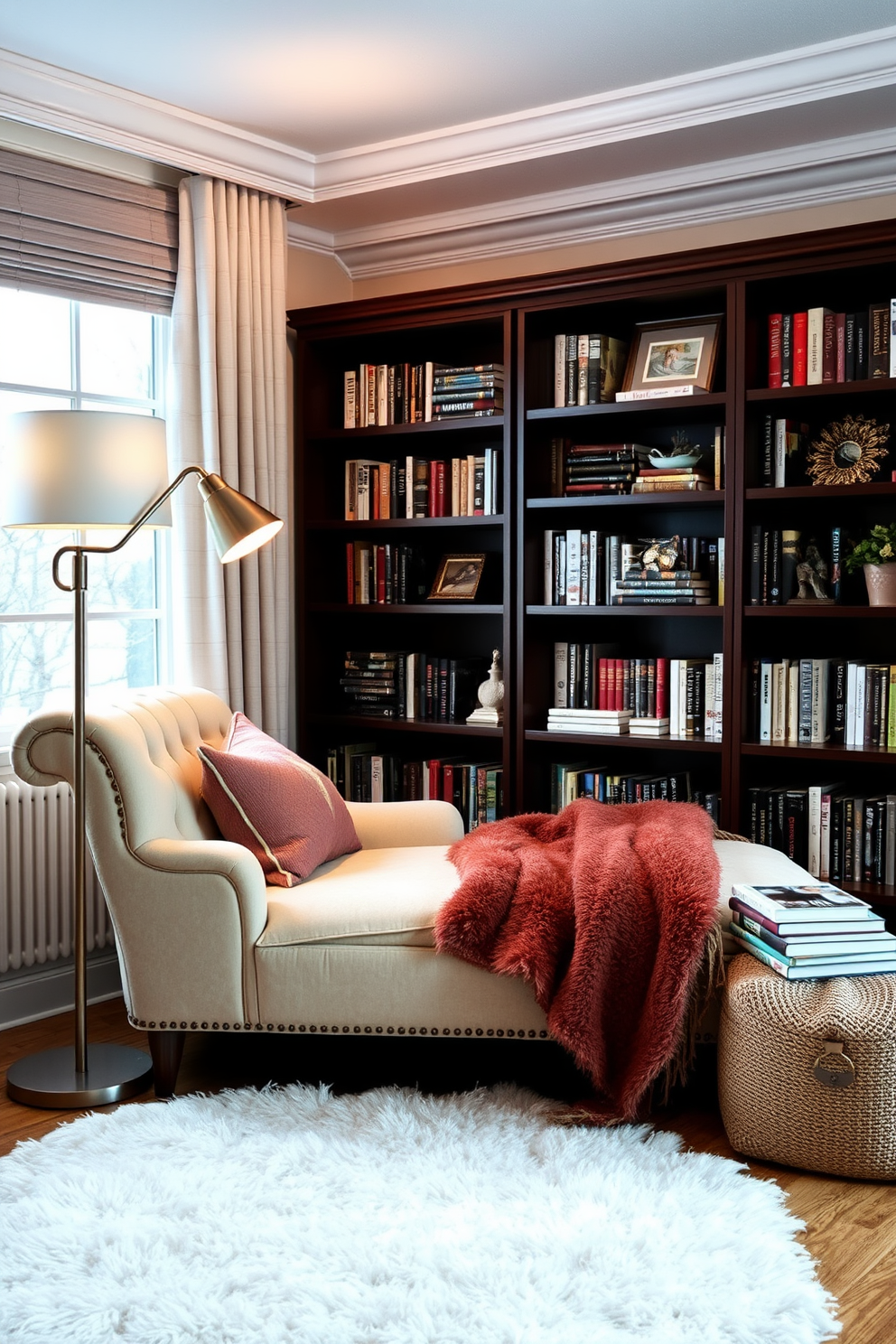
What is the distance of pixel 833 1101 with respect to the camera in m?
2.29

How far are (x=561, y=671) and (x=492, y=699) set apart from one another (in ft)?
0.77

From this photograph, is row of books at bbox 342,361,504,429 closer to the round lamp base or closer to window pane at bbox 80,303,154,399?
window pane at bbox 80,303,154,399

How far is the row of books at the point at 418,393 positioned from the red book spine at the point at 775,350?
831 mm

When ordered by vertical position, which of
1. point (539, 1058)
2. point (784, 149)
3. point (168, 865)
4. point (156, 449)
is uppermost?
point (784, 149)

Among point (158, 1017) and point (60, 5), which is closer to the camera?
point (158, 1017)

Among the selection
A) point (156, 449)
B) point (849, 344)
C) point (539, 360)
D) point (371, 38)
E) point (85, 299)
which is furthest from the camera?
point (539, 360)

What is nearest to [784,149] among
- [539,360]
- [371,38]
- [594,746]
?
[539,360]

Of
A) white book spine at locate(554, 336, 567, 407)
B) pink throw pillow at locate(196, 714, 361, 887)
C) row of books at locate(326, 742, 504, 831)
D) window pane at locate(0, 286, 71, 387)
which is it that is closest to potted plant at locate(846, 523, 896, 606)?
white book spine at locate(554, 336, 567, 407)

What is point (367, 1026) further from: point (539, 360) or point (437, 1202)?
point (539, 360)

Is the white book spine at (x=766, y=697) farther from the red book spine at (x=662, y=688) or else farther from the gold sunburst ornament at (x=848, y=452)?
the gold sunburst ornament at (x=848, y=452)

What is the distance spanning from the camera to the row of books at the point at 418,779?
12.7 feet

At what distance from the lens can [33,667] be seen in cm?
345

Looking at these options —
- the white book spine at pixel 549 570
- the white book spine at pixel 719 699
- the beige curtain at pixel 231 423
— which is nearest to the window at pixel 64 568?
the beige curtain at pixel 231 423

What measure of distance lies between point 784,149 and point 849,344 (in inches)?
24.7
